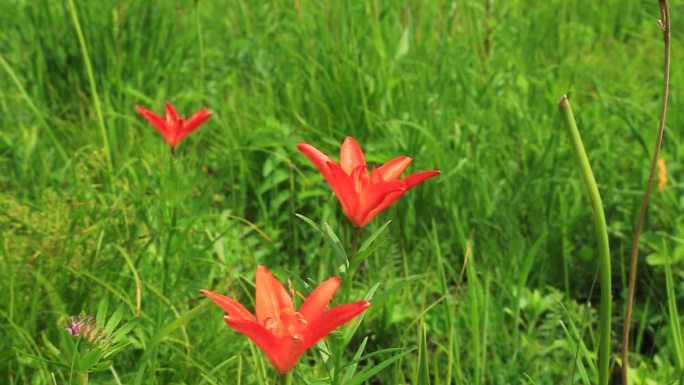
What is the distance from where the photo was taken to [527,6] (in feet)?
12.4

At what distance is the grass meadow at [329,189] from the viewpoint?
5.79 ft

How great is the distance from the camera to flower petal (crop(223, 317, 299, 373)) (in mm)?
898

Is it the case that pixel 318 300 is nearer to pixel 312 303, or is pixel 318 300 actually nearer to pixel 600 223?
pixel 312 303

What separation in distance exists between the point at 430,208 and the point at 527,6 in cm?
176

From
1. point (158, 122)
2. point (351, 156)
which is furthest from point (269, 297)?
point (158, 122)

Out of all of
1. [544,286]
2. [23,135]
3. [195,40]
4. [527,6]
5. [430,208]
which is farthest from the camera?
[527,6]

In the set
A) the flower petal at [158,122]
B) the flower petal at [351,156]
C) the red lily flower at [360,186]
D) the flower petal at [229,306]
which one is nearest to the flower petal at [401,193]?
the red lily flower at [360,186]

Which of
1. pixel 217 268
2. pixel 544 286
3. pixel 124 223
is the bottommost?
pixel 544 286

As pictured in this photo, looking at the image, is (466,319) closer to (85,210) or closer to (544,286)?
(544,286)

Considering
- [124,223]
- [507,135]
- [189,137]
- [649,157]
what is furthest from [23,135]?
[649,157]

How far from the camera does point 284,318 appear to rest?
1.03m

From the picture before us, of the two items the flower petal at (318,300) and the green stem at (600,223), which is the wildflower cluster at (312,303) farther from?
the green stem at (600,223)

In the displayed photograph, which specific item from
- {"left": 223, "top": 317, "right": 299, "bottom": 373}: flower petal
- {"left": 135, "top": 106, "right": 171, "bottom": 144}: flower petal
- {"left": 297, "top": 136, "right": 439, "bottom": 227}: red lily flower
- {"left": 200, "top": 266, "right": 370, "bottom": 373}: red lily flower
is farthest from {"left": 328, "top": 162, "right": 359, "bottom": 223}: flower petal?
{"left": 135, "top": 106, "right": 171, "bottom": 144}: flower petal

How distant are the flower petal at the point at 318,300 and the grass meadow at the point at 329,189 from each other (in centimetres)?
10
